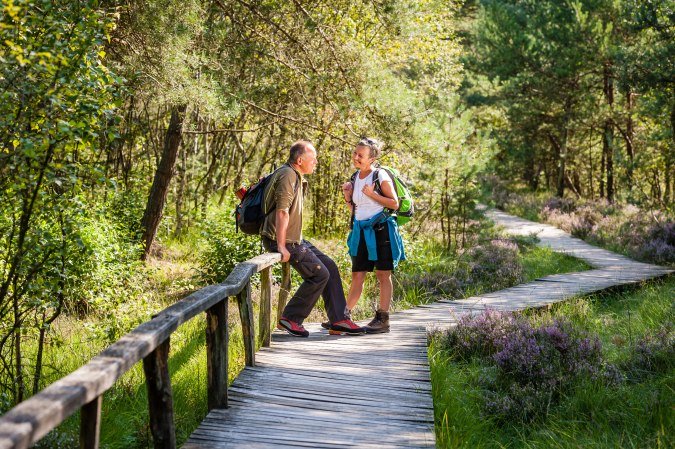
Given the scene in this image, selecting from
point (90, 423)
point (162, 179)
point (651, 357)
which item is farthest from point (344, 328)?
point (162, 179)

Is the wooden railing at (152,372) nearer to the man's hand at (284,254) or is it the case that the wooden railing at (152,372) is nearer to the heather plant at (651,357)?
the man's hand at (284,254)

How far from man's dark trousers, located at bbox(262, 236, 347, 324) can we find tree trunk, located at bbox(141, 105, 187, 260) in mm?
5204

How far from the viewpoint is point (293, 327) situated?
633cm

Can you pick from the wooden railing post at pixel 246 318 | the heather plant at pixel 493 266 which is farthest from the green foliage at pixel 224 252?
the wooden railing post at pixel 246 318

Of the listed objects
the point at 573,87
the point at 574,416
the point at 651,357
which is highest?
the point at 573,87

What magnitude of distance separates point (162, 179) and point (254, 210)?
559 centimetres

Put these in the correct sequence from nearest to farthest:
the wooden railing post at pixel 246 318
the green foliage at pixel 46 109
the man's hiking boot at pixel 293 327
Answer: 1. the green foliage at pixel 46 109
2. the wooden railing post at pixel 246 318
3. the man's hiking boot at pixel 293 327

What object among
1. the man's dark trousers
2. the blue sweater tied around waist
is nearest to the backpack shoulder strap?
the blue sweater tied around waist

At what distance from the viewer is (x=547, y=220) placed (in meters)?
21.7

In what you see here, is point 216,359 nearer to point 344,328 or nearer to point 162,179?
point 344,328

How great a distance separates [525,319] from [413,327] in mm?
1276

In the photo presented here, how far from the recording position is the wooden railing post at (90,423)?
244 cm

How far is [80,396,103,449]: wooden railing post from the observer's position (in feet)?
8.02

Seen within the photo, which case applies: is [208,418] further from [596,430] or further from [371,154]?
[371,154]
